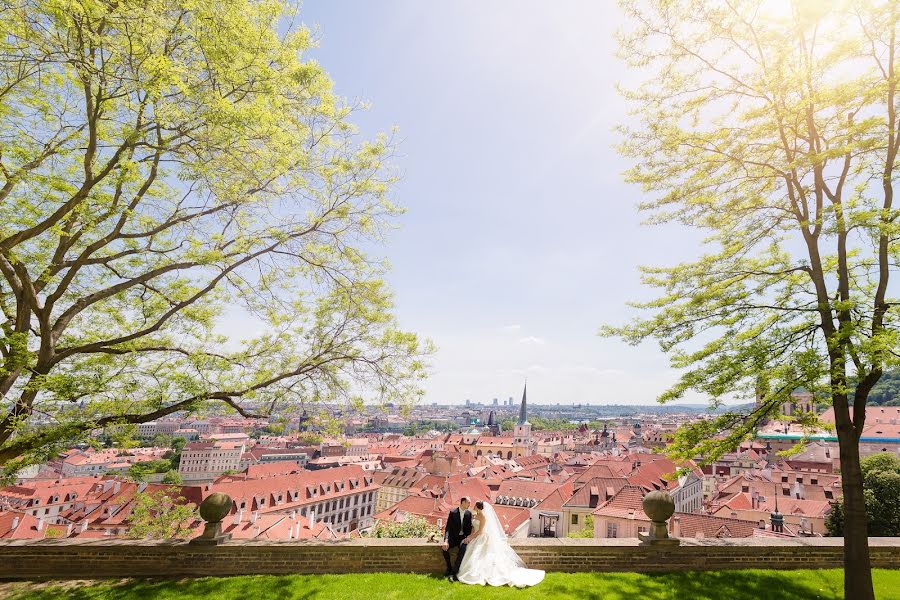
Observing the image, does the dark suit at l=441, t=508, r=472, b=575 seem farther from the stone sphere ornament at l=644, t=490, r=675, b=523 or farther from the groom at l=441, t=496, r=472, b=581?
the stone sphere ornament at l=644, t=490, r=675, b=523

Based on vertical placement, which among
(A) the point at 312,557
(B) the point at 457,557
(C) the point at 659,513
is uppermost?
(C) the point at 659,513

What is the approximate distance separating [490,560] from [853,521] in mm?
6211

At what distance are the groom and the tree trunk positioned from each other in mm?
6267

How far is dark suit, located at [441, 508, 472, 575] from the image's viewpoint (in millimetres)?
8065

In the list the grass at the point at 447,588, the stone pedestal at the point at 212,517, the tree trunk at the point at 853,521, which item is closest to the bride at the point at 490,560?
the grass at the point at 447,588

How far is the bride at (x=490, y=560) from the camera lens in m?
7.63

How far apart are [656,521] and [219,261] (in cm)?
996

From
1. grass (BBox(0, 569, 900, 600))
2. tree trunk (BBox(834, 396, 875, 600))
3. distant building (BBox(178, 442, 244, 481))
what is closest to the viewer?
grass (BBox(0, 569, 900, 600))

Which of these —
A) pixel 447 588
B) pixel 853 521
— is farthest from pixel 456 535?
pixel 853 521

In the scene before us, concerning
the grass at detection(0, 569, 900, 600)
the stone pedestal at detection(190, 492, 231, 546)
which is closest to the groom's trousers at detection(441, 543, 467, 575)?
the grass at detection(0, 569, 900, 600)

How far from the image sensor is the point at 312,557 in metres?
8.29

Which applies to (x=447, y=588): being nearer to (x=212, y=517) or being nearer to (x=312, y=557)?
(x=312, y=557)

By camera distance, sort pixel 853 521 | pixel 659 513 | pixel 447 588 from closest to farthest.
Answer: pixel 447 588 < pixel 853 521 < pixel 659 513

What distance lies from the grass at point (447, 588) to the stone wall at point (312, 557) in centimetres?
23
